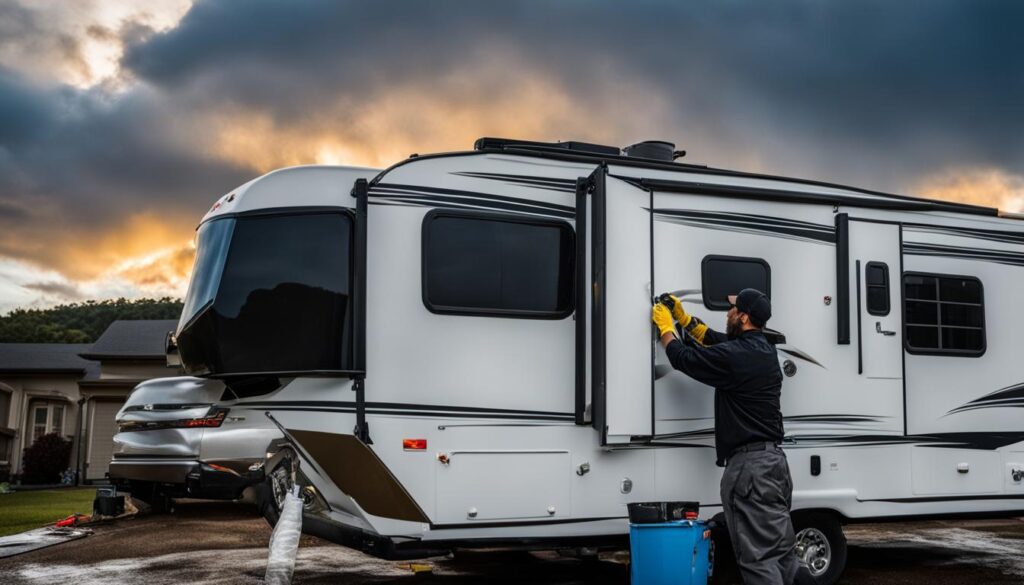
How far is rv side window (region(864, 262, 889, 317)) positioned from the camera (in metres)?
7.95

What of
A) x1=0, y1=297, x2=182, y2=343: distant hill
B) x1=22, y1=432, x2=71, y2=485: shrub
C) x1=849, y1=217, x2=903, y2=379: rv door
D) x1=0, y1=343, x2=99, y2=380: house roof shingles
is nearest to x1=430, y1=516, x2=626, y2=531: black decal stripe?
x1=849, y1=217, x2=903, y2=379: rv door

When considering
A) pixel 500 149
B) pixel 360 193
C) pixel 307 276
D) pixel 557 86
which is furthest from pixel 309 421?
pixel 557 86

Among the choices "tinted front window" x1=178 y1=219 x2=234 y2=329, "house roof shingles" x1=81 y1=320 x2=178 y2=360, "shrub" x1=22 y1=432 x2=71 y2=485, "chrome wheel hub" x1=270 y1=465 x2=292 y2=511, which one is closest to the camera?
"tinted front window" x1=178 y1=219 x2=234 y2=329

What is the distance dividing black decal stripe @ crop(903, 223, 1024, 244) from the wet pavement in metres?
3.00

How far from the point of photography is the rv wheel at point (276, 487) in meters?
7.00

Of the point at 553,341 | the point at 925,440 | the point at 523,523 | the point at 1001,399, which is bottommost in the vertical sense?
the point at 523,523

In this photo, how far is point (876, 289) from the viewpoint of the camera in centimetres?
798

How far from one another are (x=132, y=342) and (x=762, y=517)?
30592 millimetres

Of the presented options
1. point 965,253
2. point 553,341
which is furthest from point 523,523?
point 965,253

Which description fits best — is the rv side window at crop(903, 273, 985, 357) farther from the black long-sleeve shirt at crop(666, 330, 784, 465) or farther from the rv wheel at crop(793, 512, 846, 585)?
the black long-sleeve shirt at crop(666, 330, 784, 465)

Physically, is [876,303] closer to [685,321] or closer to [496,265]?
[685,321]

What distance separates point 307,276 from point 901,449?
16.1ft

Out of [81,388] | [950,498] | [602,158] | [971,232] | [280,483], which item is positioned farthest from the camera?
[81,388]

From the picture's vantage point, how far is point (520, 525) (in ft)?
22.1
